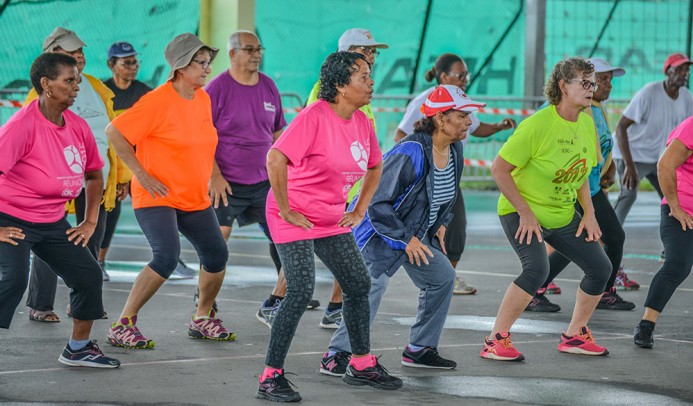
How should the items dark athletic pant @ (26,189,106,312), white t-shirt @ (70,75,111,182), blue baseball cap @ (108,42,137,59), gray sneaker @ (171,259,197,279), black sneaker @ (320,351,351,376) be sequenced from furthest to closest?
gray sneaker @ (171,259,197,279) < blue baseball cap @ (108,42,137,59) < white t-shirt @ (70,75,111,182) < dark athletic pant @ (26,189,106,312) < black sneaker @ (320,351,351,376)

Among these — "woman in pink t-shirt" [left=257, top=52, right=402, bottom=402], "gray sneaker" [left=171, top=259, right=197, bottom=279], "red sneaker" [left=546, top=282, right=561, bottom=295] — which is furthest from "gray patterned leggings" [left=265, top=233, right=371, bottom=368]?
"gray sneaker" [left=171, top=259, right=197, bottom=279]

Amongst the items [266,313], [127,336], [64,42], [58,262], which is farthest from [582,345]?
[64,42]

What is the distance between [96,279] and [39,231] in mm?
422

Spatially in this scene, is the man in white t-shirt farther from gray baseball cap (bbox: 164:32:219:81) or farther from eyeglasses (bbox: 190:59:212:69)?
gray baseball cap (bbox: 164:32:219:81)

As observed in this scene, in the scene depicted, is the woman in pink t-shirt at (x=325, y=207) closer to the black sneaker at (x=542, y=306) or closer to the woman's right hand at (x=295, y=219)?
the woman's right hand at (x=295, y=219)

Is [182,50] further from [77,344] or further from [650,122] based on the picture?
[650,122]

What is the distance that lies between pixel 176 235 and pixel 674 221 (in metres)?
3.26

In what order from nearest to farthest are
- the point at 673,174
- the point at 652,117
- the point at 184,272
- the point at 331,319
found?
the point at 673,174, the point at 331,319, the point at 184,272, the point at 652,117

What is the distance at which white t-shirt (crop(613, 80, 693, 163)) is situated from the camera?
12422 mm

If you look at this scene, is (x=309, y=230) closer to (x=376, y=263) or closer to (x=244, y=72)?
(x=376, y=263)

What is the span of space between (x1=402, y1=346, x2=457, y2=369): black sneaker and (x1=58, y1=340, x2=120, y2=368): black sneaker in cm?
171

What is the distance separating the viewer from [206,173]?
797 centimetres

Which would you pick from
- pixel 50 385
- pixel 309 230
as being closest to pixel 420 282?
pixel 309 230

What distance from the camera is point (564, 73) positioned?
7.84m
